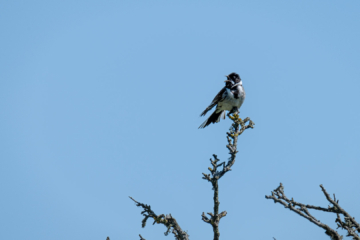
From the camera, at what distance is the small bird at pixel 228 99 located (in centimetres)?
1138

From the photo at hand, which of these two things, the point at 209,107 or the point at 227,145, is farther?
the point at 209,107

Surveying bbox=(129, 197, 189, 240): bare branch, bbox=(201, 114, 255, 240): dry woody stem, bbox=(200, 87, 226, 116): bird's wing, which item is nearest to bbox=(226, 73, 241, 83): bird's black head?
bbox=(200, 87, 226, 116): bird's wing

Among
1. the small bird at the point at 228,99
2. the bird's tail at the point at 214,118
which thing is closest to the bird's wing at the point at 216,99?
the small bird at the point at 228,99

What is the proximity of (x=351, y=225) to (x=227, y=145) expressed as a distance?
7.28 feet

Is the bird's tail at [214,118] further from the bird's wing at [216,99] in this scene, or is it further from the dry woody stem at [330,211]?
the dry woody stem at [330,211]

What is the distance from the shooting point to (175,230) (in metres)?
5.72

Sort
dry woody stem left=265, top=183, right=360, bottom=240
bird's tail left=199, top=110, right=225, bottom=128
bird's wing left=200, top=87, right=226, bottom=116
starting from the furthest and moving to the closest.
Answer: bird's tail left=199, top=110, right=225, bottom=128, bird's wing left=200, top=87, right=226, bottom=116, dry woody stem left=265, top=183, right=360, bottom=240

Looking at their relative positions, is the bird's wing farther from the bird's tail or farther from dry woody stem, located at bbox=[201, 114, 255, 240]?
dry woody stem, located at bbox=[201, 114, 255, 240]

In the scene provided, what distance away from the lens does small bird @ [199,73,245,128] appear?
11.4m

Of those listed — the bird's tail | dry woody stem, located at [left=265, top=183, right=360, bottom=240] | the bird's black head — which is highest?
the bird's black head

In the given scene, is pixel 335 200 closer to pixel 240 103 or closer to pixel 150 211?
pixel 150 211

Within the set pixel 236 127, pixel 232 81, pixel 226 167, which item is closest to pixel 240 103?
pixel 232 81

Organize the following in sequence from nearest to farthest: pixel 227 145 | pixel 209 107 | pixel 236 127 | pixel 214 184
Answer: pixel 214 184, pixel 227 145, pixel 236 127, pixel 209 107

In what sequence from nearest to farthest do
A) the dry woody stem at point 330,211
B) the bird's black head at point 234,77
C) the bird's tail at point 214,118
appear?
the dry woody stem at point 330,211
the bird's tail at point 214,118
the bird's black head at point 234,77
